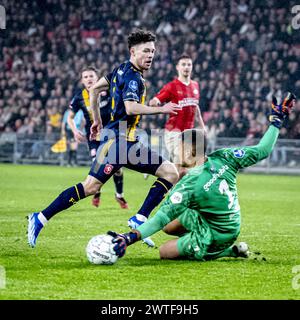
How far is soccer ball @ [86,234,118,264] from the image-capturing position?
667cm

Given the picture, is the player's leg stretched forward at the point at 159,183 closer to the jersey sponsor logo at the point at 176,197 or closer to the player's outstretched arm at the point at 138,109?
the player's outstretched arm at the point at 138,109

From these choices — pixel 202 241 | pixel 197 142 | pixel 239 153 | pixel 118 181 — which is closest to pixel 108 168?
pixel 197 142

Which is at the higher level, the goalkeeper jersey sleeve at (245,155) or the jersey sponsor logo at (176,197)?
the goalkeeper jersey sleeve at (245,155)

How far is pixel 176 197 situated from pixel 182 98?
6399mm

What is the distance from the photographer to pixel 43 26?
31.2 m

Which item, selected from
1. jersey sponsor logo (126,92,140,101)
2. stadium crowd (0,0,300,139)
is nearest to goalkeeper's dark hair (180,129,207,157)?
jersey sponsor logo (126,92,140,101)

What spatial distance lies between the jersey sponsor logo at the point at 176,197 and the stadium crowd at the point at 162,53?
A: 17.4m

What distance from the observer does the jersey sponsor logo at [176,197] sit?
6613 millimetres

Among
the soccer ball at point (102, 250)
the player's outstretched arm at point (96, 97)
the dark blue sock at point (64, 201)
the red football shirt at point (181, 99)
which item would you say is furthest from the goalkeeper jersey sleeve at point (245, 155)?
the red football shirt at point (181, 99)

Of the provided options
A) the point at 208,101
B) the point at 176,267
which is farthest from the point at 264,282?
the point at 208,101

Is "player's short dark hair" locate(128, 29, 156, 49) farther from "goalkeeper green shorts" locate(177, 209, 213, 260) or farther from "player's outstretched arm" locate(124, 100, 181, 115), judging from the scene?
"goalkeeper green shorts" locate(177, 209, 213, 260)

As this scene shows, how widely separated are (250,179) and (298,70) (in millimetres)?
5663

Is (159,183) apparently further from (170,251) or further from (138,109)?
(170,251)

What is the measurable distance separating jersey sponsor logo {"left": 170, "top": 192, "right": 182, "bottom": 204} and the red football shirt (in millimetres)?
6157
